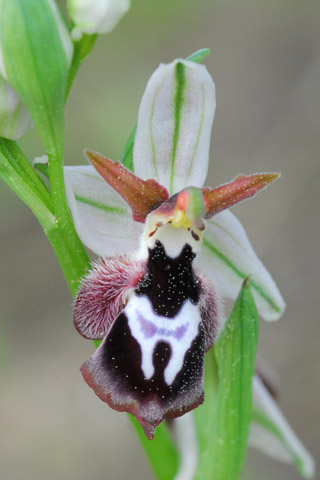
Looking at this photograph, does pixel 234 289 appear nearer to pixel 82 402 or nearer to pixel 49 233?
pixel 49 233

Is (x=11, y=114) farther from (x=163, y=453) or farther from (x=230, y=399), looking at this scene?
(x=163, y=453)

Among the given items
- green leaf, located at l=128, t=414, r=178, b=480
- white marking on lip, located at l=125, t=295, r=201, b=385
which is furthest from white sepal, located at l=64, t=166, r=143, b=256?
green leaf, located at l=128, t=414, r=178, b=480

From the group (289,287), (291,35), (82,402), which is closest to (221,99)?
(291,35)

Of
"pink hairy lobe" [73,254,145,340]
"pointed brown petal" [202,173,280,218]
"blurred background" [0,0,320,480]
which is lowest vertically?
"blurred background" [0,0,320,480]

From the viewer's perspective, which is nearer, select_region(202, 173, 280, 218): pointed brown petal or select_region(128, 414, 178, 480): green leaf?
select_region(202, 173, 280, 218): pointed brown petal

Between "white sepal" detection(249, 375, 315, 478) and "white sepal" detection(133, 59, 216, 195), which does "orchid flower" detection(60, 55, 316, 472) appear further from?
"white sepal" detection(249, 375, 315, 478)

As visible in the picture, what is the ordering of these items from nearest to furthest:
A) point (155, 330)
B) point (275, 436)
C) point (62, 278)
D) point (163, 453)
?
point (155, 330) < point (163, 453) < point (275, 436) < point (62, 278)

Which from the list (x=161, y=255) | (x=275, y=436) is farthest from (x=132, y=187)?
(x=275, y=436)
